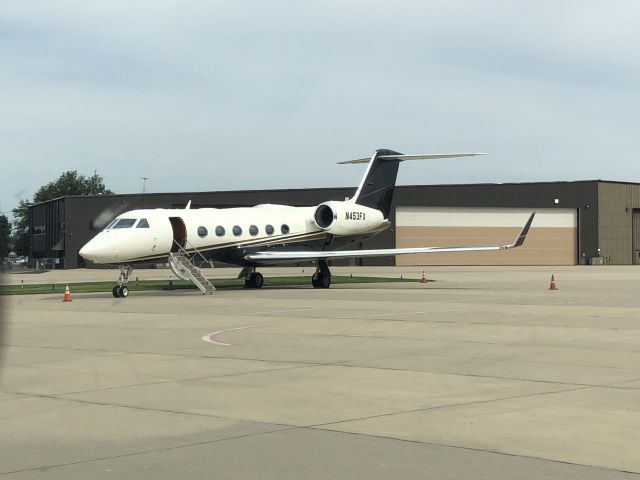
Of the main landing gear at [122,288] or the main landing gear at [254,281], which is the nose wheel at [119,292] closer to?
the main landing gear at [122,288]

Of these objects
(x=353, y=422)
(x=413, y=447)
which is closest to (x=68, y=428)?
(x=353, y=422)

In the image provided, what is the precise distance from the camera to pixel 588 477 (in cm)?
662

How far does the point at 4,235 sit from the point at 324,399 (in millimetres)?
6181

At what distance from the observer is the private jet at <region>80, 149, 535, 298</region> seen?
105ft

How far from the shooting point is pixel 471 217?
82.4 metres

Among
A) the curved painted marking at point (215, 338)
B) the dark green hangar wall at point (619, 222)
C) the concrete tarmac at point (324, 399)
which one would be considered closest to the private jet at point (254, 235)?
the concrete tarmac at point (324, 399)

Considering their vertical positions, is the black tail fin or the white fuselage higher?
the black tail fin

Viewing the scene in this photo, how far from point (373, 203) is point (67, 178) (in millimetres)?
110007

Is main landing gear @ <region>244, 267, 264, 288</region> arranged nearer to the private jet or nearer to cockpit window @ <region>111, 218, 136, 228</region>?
the private jet

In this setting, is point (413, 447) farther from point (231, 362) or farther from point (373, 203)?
point (373, 203)

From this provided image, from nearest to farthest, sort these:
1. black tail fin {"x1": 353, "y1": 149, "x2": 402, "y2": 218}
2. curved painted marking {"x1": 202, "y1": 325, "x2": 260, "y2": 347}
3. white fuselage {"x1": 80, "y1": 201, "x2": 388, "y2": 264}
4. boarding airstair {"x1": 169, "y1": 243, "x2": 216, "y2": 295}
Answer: curved painted marking {"x1": 202, "y1": 325, "x2": 260, "y2": 347}, white fuselage {"x1": 80, "y1": 201, "x2": 388, "y2": 264}, boarding airstair {"x1": 169, "y1": 243, "x2": 216, "y2": 295}, black tail fin {"x1": 353, "y1": 149, "x2": 402, "y2": 218}

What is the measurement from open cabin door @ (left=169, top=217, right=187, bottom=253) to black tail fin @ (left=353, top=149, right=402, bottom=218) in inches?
417

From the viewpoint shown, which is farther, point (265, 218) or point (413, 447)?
point (265, 218)

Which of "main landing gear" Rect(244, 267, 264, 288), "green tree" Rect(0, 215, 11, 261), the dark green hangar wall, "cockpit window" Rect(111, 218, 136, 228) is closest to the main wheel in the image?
"main landing gear" Rect(244, 267, 264, 288)
